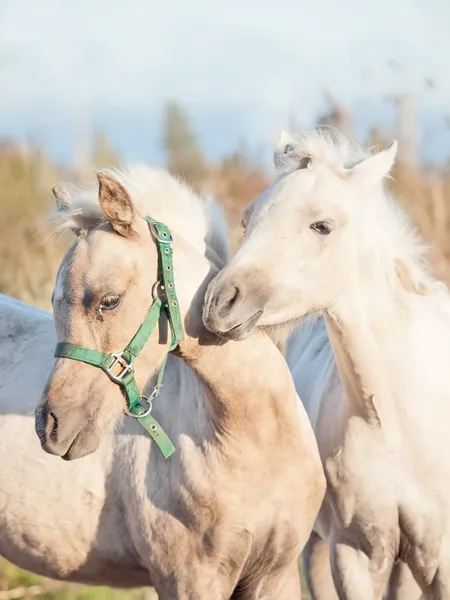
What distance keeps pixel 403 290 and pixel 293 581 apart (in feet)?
3.93

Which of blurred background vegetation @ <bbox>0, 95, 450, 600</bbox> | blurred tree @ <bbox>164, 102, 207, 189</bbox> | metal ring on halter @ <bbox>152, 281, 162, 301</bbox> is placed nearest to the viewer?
metal ring on halter @ <bbox>152, 281, 162, 301</bbox>

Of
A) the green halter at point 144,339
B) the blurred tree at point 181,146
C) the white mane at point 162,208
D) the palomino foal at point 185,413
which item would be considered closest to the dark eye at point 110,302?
the palomino foal at point 185,413

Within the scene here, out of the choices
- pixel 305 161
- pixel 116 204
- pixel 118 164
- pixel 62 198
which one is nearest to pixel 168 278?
pixel 116 204

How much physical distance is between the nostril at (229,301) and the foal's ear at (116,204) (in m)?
0.39

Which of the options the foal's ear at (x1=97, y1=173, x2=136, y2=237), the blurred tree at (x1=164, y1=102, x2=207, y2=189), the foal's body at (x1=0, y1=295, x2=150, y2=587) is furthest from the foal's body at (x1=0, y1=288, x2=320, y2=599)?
the blurred tree at (x1=164, y1=102, x2=207, y2=189)

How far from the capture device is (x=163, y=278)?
343 cm

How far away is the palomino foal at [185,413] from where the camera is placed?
132 inches

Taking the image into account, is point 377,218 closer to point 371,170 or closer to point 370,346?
point 371,170

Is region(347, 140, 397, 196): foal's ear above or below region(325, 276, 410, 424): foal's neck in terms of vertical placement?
above

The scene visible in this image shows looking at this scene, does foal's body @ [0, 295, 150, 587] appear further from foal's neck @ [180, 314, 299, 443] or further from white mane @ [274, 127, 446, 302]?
white mane @ [274, 127, 446, 302]

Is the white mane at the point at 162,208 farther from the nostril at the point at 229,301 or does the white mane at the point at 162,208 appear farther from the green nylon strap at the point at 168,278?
the nostril at the point at 229,301

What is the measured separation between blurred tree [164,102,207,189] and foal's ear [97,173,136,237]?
28.9 feet

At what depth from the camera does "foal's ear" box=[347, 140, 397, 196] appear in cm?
386

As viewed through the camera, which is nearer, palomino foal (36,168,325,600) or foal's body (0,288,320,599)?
palomino foal (36,168,325,600)
